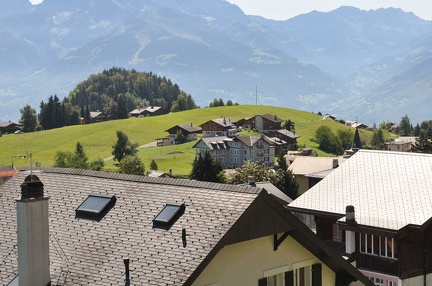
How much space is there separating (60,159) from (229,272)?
121 m

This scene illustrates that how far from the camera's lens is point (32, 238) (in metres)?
13.8

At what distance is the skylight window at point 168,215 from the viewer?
14.5 meters

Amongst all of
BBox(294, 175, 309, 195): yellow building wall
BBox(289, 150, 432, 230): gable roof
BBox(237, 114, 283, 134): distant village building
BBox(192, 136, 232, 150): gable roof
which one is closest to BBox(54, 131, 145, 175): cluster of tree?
BBox(192, 136, 232, 150): gable roof

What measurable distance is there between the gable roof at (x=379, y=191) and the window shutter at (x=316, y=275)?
13238 mm

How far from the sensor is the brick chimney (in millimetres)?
13734

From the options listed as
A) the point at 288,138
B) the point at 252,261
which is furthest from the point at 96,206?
the point at 288,138

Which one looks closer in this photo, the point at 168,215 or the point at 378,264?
the point at 168,215

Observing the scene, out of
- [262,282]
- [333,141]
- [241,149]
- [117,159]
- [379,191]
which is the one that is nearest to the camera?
[262,282]

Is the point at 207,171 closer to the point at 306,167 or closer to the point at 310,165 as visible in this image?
the point at 306,167

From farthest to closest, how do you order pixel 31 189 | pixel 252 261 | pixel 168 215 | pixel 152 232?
1. pixel 252 261
2. pixel 168 215
3. pixel 152 232
4. pixel 31 189

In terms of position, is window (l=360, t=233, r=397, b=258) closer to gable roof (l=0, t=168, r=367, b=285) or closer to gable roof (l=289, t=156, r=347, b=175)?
gable roof (l=0, t=168, r=367, b=285)

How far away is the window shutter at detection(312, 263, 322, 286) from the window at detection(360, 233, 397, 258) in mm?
14082

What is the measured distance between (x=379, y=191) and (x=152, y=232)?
20.8 m

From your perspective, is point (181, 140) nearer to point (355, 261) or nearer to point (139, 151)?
point (139, 151)
